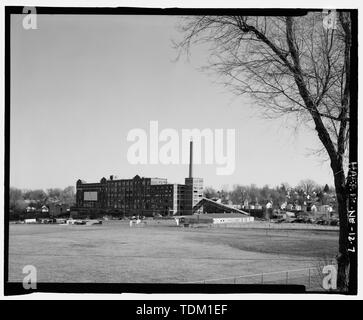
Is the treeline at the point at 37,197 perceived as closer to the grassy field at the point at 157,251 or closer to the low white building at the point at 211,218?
the grassy field at the point at 157,251

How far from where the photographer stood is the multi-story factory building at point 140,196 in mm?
5344

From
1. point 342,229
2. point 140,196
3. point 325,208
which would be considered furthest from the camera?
point 140,196

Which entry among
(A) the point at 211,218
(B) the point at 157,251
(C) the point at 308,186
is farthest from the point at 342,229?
(B) the point at 157,251

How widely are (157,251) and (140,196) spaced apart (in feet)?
2.33

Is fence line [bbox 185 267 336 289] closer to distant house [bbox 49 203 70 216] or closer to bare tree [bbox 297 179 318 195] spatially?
bare tree [bbox 297 179 318 195]

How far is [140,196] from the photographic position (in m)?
5.52

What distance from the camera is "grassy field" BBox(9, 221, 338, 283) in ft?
17.1

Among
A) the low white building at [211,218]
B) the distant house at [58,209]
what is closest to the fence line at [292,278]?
the low white building at [211,218]

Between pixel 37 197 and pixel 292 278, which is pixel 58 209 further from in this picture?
pixel 292 278

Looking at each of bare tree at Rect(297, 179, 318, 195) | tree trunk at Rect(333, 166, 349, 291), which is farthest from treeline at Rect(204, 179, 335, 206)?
tree trunk at Rect(333, 166, 349, 291)
